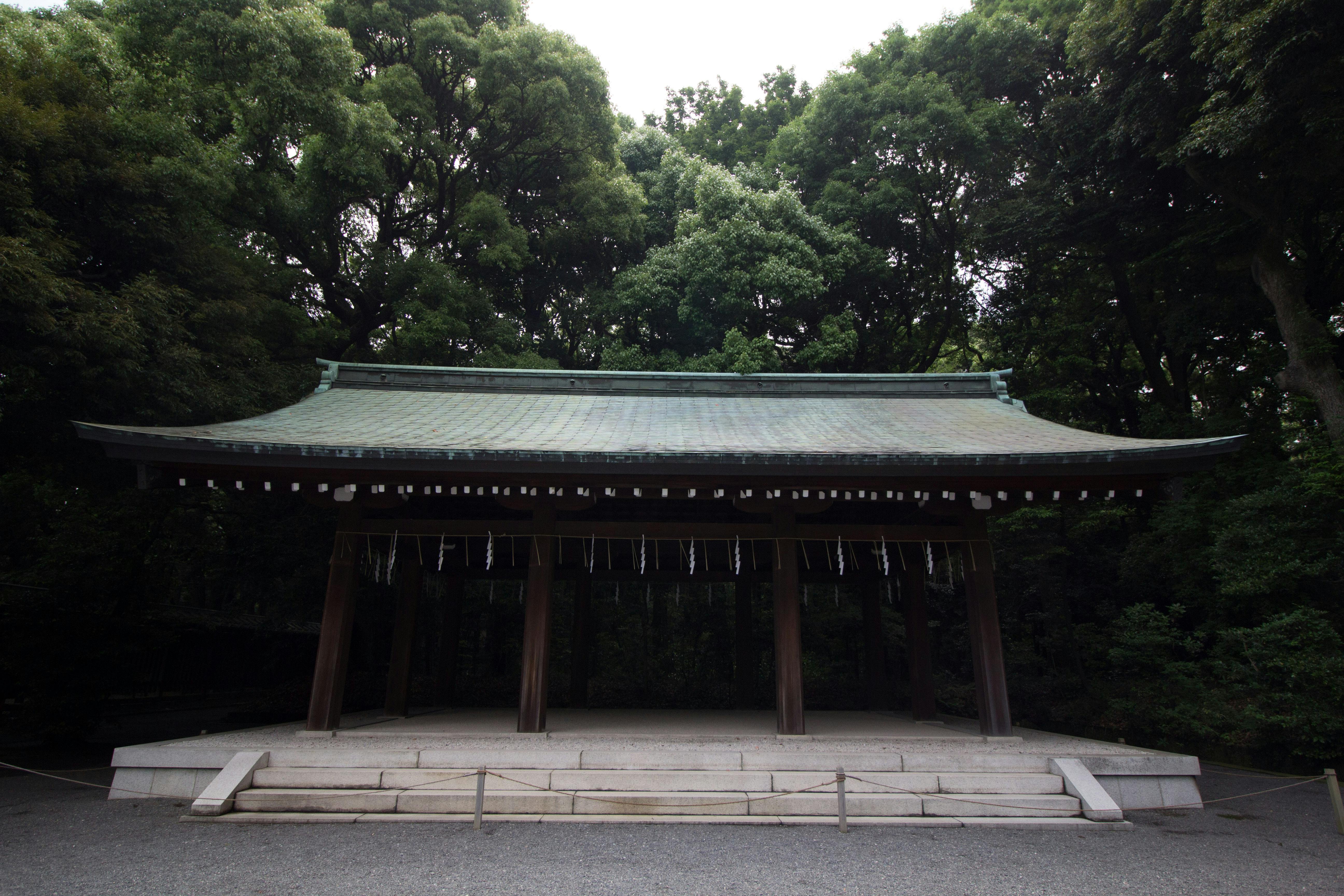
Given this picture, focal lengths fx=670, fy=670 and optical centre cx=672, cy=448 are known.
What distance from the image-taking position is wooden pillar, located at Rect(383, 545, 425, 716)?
9250mm

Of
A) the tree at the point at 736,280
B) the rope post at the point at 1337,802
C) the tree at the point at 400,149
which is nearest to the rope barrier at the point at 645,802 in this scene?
the rope post at the point at 1337,802

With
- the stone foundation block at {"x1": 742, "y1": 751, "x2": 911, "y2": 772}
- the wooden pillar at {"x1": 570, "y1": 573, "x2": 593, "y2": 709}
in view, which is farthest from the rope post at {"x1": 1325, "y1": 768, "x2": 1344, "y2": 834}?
the wooden pillar at {"x1": 570, "y1": 573, "x2": 593, "y2": 709}

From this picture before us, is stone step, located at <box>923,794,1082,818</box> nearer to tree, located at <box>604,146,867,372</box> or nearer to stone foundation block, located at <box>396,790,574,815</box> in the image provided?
stone foundation block, located at <box>396,790,574,815</box>

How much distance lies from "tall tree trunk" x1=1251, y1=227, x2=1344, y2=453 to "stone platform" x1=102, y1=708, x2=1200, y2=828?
811 centimetres

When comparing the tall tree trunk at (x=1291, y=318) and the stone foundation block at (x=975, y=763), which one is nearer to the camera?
the stone foundation block at (x=975, y=763)

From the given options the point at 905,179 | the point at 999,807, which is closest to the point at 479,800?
the point at 999,807

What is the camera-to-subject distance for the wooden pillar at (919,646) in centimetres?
936

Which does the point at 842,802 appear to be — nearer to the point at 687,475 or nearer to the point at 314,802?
the point at 687,475

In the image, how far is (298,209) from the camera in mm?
14727

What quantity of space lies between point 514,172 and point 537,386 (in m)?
10.1

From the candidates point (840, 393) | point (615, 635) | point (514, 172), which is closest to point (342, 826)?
point (840, 393)

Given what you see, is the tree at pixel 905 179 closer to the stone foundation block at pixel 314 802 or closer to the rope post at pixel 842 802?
the rope post at pixel 842 802

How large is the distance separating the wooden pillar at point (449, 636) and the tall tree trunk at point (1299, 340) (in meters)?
13.5

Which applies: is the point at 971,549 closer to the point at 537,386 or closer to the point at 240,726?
the point at 537,386
